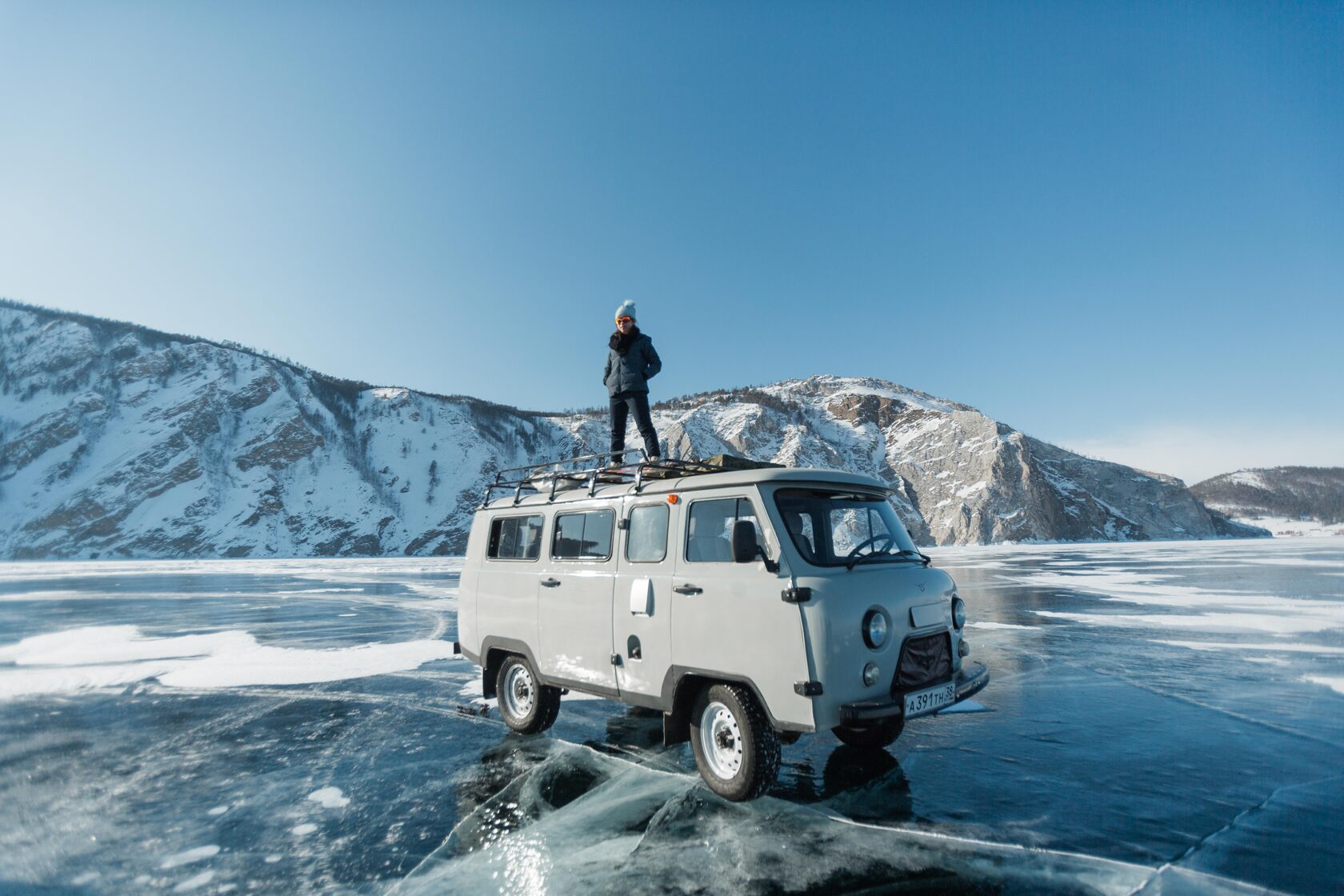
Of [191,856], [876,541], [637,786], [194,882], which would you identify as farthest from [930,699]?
[191,856]

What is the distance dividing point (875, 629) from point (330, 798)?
4.85m

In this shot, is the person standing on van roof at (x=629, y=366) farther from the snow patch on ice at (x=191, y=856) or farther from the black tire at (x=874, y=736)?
the snow patch on ice at (x=191, y=856)

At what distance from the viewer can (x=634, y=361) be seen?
8.79m

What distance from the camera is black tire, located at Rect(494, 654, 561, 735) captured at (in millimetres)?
7105

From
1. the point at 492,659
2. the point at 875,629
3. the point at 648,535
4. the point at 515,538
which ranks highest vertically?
the point at 648,535

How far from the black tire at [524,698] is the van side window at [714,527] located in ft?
8.92

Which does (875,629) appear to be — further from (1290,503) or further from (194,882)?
(1290,503)

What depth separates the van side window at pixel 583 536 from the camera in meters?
6.47

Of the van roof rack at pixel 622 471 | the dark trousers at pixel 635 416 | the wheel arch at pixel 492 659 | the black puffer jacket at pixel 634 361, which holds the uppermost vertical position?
the black puffer jacket at pixel 634 361

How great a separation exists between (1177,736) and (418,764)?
7.74m

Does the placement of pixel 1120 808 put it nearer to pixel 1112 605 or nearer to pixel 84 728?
pixel 84 728

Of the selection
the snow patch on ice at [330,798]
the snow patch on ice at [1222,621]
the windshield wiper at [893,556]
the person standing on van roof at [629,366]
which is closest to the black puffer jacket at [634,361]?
the person standing on van roof at [629,366]

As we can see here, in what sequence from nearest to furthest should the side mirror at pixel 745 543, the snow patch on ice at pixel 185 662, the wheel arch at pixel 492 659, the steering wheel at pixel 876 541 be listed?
the side mirror at pixel 745 543
the steering wheel at pixel 876 541
the wheel arch at pixel 492 659
the snow patch on ice at pixel 185 662

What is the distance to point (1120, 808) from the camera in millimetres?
5074
